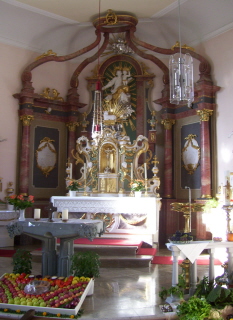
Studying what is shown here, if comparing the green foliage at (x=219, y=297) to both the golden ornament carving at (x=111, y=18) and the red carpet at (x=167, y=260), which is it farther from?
the golden ornament carving at (x=111, y=18)

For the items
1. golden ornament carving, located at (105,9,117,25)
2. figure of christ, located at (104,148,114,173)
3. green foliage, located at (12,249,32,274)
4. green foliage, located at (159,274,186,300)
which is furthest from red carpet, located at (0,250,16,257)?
golden ornament carving, located at (105,9,117,25)

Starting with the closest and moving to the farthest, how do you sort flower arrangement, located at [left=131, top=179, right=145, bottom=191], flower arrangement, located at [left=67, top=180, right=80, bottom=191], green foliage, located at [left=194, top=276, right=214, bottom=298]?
green foliage, located at [left=194, top=276, right=214, bottom=298] < flower arrangement, located at [left=131, top=179, right=145, bottom=191] < flower arrangement, located at [left=67, top=180, right=80, bottom=191]

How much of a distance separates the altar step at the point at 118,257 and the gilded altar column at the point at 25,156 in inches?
119

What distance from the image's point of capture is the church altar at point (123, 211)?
31.6ft

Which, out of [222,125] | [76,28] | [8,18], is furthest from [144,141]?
[8,18]

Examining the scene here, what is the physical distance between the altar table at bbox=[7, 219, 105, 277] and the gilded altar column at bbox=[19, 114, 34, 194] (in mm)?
4950

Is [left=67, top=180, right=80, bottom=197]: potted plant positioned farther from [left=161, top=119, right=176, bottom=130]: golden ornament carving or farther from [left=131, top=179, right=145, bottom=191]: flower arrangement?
[left=161, top=119, right=176, bottom=130]: golden ornament carving

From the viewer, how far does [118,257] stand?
27.1 ft

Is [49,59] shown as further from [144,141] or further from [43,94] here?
[144,141]

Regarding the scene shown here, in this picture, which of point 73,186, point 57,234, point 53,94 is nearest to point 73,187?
point 73,186

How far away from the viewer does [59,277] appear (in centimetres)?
593

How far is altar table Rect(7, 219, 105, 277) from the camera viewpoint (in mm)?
5914

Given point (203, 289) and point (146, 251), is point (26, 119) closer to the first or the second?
point (146, 251)

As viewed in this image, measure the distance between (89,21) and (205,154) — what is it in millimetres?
5483
